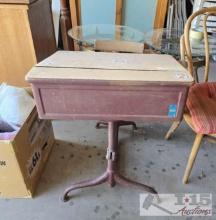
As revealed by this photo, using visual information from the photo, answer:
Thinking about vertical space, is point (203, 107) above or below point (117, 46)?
below

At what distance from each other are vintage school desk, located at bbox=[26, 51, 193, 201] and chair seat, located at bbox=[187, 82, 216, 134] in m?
0.29

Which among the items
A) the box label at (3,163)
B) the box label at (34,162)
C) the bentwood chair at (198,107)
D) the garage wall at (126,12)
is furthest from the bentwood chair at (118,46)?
the garage wall at (126,12)

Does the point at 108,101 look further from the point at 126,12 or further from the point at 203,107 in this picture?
the point at 126,12

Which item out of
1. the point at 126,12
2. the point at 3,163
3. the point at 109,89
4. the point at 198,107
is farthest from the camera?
the point at 126,12

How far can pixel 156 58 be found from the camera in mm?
1014

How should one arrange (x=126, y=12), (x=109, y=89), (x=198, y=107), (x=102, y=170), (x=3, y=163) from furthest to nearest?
1. (x=126, y=12)
2. (x=102, y=170)
3. (x=198, y=107)
4. (x=3, y=163)
5. (x=109, y=89)

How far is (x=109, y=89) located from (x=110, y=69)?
0.33 feet

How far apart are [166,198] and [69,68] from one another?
3.07ft

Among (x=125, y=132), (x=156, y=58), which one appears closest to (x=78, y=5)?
(x=125, y=132)

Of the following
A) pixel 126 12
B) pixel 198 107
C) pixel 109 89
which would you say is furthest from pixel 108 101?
pixel 126 12

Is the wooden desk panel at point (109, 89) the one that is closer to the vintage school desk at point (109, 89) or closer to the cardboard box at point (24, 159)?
the vintage school desk at point (109, 89)

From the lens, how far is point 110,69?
844 millimetres

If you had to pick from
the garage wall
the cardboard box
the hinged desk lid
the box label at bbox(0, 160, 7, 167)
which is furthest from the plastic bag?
the garage wall

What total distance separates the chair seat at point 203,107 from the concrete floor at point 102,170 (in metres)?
0.45
